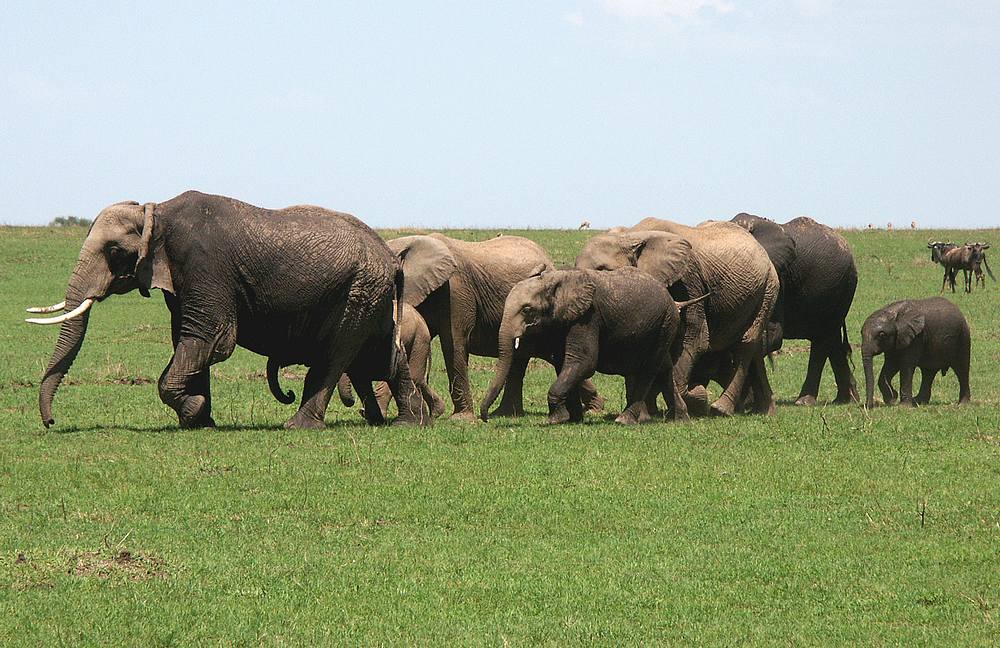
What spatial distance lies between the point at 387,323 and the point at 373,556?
6879 millimetres

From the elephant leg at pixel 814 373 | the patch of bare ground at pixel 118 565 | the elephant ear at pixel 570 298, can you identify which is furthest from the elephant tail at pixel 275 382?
the elephant leg at pixel 814 373

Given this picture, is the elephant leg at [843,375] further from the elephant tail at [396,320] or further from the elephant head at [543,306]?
the elephant tail at [396,320]

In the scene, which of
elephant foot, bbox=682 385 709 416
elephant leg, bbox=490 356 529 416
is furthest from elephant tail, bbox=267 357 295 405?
elephant foot, bbox=682 385 709 416

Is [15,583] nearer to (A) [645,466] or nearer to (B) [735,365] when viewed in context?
(A) [645,466]

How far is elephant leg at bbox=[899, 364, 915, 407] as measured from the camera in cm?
2164

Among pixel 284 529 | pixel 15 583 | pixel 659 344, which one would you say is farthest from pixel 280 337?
pixel 15 583

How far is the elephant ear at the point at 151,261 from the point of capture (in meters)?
16.1

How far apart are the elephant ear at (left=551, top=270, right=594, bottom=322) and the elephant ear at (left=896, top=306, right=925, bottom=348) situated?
635 centimetres

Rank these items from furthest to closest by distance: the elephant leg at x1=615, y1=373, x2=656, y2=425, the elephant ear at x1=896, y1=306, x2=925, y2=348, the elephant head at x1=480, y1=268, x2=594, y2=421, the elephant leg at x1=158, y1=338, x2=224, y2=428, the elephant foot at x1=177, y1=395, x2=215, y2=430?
the elephant ear at x1=896, y1=306, x2=925, y2=348 → the elephant leg at x1=615, y1=373, x2=656, y2=425 → the elephant head at x1=480, y1=268, x2=594, y2=421 → the elephant foot at x1=177, y1=395, x2=215, y2=430 → the elephant leg at x1=158, y1=338, x2=224, y2=428

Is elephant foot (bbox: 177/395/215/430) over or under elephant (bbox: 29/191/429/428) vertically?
under

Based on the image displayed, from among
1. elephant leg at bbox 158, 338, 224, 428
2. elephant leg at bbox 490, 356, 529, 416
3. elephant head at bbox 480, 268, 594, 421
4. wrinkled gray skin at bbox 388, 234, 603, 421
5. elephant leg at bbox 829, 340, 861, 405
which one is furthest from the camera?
elephant leg at bbox 829, 340, 861, 405

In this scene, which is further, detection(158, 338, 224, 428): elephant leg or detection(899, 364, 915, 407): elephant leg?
detection(899, 364, 915, 407): elephant leg

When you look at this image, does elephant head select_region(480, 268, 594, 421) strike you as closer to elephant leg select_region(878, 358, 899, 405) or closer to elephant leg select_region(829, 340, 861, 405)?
elephant leg select_region(878, 358, 899, 405)

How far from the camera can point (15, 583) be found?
32.7 ft
